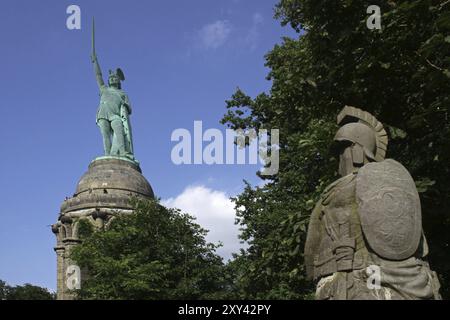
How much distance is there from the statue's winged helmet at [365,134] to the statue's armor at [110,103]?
43684 millimetres

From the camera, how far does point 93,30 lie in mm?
53625

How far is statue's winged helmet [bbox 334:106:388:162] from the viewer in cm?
722

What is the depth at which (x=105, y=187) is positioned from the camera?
1772 inches

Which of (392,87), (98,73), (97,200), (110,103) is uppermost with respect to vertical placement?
(98,73)

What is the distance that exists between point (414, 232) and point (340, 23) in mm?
7709

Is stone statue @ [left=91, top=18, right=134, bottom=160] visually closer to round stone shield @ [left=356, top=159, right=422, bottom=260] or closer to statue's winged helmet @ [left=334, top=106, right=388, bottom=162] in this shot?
statue's winged helmet @ [left=334, top=106, right=388, bottom=162]

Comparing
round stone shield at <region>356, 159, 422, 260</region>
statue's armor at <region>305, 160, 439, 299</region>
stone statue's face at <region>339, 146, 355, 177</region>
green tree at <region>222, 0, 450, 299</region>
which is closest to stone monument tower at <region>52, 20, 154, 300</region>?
green tree at <region>222, 0, 450, 299</region>

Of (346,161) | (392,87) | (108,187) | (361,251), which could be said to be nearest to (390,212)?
(361,251)

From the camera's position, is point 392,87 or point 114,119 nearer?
Answer: point 392,87

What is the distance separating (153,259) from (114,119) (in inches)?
799

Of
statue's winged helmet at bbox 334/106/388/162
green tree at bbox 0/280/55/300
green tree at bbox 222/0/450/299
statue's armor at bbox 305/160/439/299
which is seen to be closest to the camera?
statue's armor at bbox 305/160/439/299

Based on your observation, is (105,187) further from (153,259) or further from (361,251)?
(361,251)

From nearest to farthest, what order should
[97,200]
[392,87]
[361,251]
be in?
[361,251]
[392,87]
[97,200]

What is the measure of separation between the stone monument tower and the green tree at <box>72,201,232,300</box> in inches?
308
